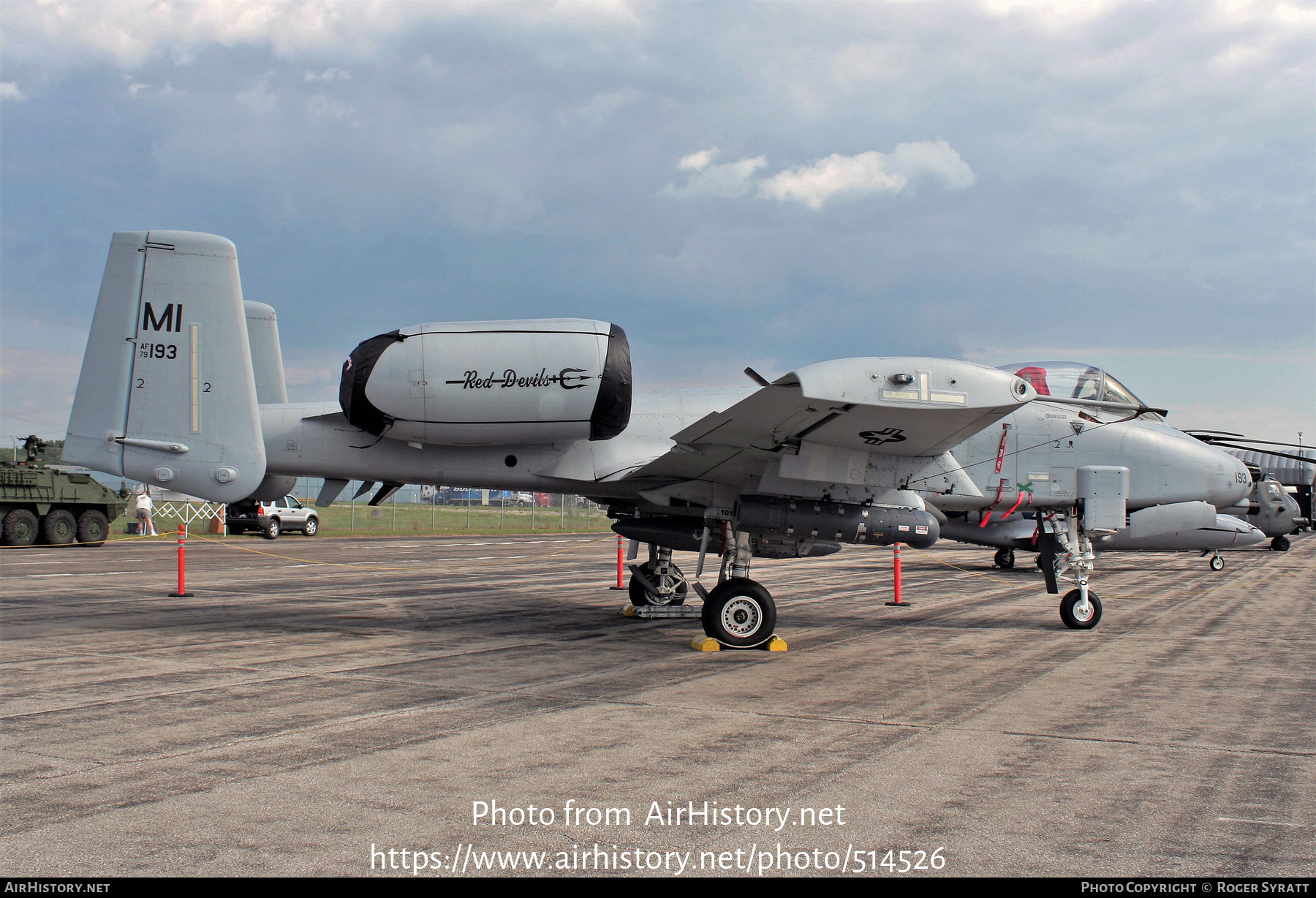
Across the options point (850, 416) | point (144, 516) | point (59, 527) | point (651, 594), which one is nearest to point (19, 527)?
point (59, 527)

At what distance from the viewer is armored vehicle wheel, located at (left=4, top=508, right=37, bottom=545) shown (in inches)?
982

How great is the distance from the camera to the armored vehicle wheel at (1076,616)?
1093 centimetres

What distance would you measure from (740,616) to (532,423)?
2.89 meters

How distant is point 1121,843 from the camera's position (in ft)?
11.8

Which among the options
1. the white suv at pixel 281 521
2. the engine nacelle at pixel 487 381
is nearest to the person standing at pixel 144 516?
the white suv at pixel 281 521

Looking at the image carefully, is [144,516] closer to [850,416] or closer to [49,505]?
[49,505]

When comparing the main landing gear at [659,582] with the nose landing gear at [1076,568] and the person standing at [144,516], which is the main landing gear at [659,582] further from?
the person standing at [144,516]

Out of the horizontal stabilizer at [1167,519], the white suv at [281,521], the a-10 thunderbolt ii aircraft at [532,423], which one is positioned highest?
the a-10 thunderbolt ii aircraft at [532,423]

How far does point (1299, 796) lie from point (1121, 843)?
1.40 metres

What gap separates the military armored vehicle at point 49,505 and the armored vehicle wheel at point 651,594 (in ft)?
72.1

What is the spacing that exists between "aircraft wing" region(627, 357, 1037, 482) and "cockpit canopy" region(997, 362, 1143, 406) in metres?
3.00

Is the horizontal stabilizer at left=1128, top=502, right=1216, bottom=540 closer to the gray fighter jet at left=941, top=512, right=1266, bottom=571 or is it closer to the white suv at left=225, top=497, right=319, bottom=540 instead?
the gray fighter jet at left=941, top=512, right=1266, bottom=571

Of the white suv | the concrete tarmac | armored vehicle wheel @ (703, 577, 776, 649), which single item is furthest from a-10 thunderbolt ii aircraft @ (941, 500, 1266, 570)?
the white suv
